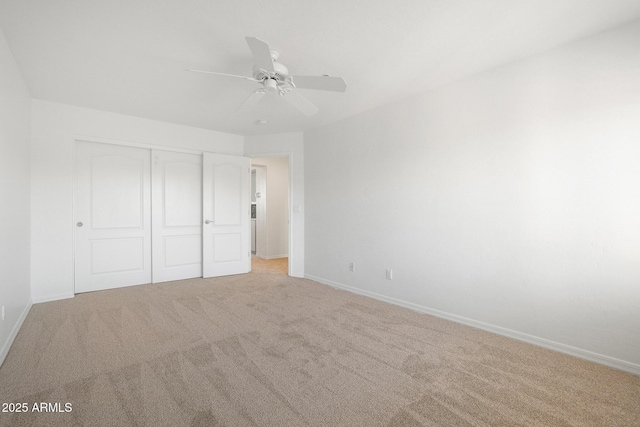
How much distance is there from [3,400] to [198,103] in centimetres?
324

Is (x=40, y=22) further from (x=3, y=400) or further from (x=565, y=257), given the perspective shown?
(x=565, y=257)

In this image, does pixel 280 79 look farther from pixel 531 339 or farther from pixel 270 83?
pixel 531 339

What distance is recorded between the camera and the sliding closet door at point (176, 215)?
470cm

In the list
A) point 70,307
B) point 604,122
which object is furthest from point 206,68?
point 604,122

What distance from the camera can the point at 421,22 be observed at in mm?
2166

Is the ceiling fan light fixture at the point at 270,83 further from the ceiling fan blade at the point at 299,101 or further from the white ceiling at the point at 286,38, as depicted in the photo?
the white ceiling at the point at 286,38

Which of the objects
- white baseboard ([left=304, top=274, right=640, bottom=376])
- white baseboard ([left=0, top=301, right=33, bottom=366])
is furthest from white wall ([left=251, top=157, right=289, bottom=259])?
white baseboard ([left=0, top=301, right=33, bottom=366])

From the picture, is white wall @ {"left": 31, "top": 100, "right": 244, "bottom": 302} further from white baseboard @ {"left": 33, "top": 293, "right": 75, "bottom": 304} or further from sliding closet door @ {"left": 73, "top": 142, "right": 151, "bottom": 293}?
sliding closet door @ {"left": 73, "top": 142, "right": 151, "bottom": 293}

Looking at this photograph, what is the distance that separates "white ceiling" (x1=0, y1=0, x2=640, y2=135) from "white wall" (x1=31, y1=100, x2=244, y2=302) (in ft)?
1.56

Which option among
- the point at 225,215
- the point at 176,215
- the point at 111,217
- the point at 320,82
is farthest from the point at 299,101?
the point at 111,217

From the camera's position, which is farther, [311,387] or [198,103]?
[198,103]

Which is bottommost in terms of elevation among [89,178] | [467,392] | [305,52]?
[467,392]

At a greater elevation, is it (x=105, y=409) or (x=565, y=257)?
(x=565, y=257)

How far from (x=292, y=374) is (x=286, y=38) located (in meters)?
2.49
